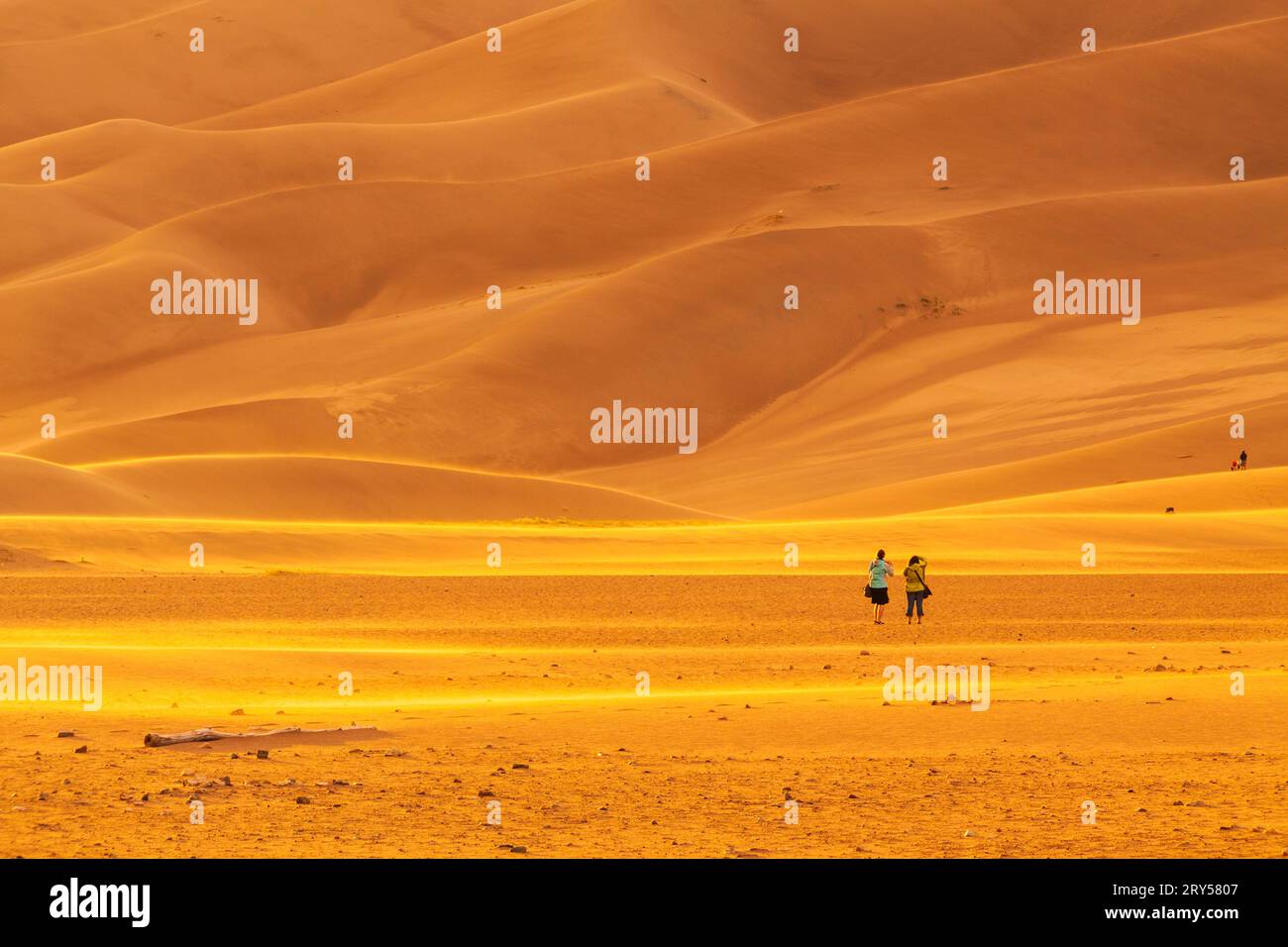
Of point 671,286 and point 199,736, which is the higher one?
point 671,286

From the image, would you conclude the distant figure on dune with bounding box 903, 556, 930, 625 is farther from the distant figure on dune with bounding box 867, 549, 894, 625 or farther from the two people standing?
the distant figure on dune with bounding box 867, 549, 894, 625

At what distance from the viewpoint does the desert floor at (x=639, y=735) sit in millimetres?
9461

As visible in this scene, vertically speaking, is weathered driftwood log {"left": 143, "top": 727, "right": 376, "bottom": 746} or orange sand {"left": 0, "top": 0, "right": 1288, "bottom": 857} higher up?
orange sand {"left": 0, "top": 0, "right": 1288, "bottom": 857}

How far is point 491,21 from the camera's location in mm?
146375

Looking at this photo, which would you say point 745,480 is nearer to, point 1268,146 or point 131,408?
point 131,408

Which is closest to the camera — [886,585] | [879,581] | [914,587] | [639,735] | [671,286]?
[639,735]

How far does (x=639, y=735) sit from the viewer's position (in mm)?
13031

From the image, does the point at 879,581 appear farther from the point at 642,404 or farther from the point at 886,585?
the point at 642,404

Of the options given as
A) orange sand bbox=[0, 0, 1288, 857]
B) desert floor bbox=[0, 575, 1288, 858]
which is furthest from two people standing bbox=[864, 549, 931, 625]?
orange sand bbox=[0, 0, 1288, 857]

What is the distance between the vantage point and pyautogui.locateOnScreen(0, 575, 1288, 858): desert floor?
946 centimetres

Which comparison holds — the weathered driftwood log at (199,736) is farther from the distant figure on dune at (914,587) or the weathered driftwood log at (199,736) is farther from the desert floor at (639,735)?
the distant figure on dune at (914,587)

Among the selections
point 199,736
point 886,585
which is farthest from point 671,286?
point 199,736
